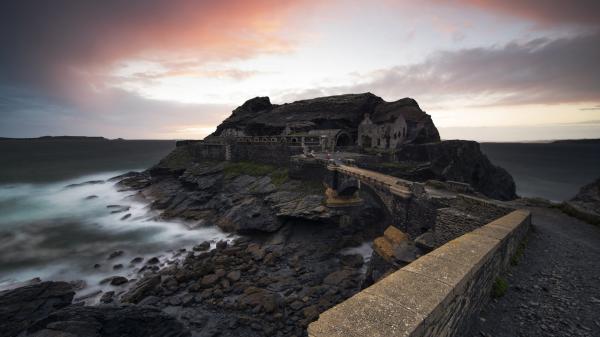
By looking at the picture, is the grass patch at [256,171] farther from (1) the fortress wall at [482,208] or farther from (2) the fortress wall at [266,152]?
(1) the fortress wall at [482,208]

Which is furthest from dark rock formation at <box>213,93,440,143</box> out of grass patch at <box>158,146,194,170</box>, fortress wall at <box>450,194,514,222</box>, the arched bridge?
fortress wall at <box>450,194,514,222</box>

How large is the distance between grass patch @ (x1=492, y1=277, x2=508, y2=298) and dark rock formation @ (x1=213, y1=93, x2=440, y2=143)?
41340mm

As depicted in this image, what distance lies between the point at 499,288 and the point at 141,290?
19.1 m

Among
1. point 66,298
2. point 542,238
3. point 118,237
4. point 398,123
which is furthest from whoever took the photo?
point 398,123

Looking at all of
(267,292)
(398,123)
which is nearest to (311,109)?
(398,123)

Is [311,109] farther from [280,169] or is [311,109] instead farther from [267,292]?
[267,292]

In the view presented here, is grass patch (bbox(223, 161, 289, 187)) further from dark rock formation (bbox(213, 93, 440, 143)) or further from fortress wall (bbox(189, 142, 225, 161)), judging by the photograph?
dark rock formation (bbox(213, 93, 440, 143))

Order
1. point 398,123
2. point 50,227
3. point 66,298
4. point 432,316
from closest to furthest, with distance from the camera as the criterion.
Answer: point 432,316 → point 66,298 → point 50,227 → point 398,123

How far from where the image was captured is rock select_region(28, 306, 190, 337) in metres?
11.0

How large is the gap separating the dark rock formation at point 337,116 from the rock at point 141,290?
128 feet

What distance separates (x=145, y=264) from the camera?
73.2ft

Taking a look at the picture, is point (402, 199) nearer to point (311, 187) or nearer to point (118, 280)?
point (311, 187)

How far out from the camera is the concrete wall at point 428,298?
11.3 ft

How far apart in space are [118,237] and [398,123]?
42936 millimetres
